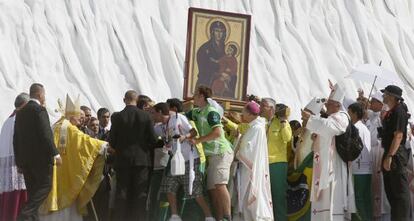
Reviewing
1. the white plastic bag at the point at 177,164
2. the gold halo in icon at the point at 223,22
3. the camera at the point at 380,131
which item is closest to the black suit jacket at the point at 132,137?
the white plastic bag at the point at 177,164

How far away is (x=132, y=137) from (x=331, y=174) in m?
2.34

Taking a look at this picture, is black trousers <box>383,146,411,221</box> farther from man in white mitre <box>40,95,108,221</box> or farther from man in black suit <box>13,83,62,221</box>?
man in black suit <box>13,83,62,221</box>

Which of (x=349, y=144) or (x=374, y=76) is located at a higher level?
→ (x=374, y=76)

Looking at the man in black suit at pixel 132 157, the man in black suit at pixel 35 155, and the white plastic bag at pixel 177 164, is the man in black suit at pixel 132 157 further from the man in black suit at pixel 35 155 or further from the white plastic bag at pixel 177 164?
the man in black suit at pixel 35 155

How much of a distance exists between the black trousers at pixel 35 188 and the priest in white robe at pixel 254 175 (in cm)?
232

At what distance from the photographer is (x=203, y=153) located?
13242 millimetres

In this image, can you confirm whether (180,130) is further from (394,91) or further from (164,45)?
(164,45)

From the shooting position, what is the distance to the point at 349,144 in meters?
13.2

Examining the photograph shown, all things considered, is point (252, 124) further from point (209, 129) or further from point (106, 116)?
point (106, 116)

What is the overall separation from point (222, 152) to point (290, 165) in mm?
1275

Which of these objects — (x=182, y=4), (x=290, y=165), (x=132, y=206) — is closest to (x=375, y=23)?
(x=182, y=4)

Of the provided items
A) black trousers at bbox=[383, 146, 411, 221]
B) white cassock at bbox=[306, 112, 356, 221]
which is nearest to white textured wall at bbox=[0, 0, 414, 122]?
white cassock at bbox=[306, 112, 356, 221]

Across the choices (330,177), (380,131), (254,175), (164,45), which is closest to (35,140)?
(254,175)

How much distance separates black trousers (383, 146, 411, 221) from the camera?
42.9 ft
